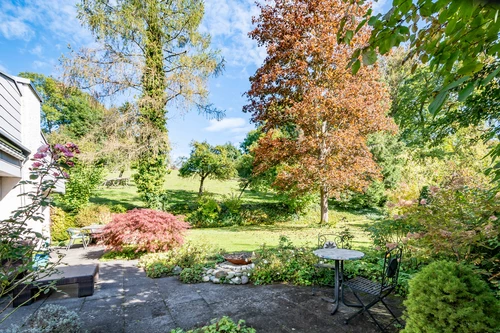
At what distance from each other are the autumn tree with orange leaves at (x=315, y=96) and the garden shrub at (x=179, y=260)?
5.68 metres

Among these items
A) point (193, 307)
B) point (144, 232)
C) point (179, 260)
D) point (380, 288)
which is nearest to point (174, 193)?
point (144, 232)

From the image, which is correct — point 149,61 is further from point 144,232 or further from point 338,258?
point 338,258

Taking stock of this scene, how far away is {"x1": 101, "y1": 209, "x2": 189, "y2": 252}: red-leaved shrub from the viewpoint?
269 inches

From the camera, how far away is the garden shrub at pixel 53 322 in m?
2.79

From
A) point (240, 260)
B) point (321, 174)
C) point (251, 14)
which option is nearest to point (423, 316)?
point (240, 260)

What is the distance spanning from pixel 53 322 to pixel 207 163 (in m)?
12.7

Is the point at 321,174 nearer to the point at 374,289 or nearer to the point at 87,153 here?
the point at 374,289

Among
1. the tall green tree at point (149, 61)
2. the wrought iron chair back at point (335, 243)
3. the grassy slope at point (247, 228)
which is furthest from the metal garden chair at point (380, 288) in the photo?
the tall green tree at point (149, 61)

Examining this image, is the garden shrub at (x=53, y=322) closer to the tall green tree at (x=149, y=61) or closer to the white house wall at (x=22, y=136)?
the white house wall at (x=22, y=136)

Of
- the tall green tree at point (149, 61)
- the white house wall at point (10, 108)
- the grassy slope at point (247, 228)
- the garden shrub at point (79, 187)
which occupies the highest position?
the tall green tree at point (149, 61)

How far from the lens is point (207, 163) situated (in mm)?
15430

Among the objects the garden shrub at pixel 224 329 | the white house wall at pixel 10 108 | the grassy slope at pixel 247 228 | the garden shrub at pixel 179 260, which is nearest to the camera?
the garden shrub at pixel 224 329

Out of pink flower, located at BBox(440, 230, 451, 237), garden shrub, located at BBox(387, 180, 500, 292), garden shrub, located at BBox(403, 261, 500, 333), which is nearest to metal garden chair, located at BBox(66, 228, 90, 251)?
garden shrub, located at BBox(387, 180, 500, 292)

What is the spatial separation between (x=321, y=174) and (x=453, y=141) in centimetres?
923
